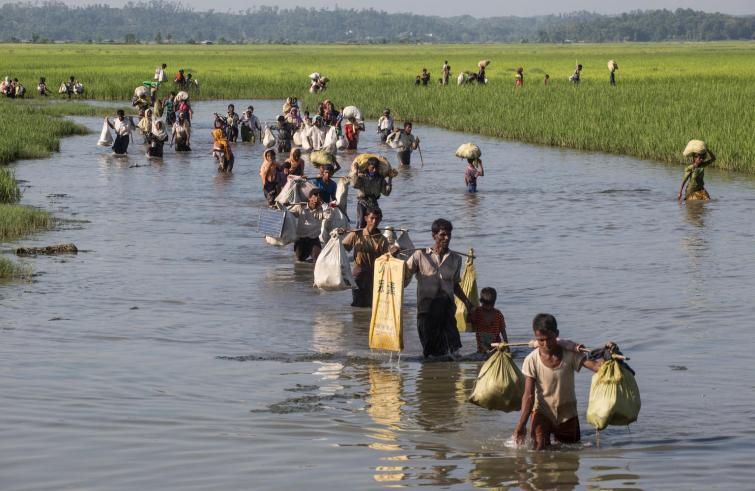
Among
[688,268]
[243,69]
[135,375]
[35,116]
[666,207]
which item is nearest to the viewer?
[135,375]

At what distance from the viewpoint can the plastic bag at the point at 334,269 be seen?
490 inches

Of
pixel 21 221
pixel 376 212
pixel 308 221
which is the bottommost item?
pixel 21 221

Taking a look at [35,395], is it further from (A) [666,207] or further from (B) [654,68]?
(B) [654,68]

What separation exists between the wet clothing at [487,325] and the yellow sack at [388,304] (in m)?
0.62

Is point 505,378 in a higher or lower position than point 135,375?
higher

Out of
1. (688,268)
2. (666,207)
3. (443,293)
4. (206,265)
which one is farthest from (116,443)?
(666,207)

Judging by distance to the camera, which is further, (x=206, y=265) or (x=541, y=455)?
(x=206, y=265)

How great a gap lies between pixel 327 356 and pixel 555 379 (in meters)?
3.92

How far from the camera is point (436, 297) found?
1038 centimetres

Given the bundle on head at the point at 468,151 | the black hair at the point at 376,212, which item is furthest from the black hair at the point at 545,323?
the bundle on head at the point at 468,151

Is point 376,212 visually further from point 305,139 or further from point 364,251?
point 305,139

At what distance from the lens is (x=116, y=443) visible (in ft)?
27.2

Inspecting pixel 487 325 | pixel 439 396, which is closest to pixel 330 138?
pixel 487 325

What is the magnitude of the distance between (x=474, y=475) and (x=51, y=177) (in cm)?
2096
